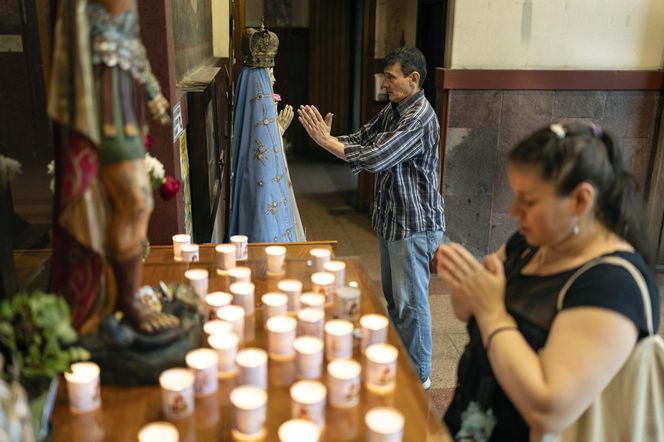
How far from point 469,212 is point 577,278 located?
3.05m

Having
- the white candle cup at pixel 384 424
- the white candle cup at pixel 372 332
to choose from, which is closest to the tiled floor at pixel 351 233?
the white candle cup at pixel 372 332

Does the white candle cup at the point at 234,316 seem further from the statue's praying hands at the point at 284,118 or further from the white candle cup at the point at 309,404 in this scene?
the statue's praying hands at the point at 284,118

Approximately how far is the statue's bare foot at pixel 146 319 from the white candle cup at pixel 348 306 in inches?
17.2

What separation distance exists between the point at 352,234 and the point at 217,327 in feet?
12.9

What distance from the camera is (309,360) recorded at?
4.17ft

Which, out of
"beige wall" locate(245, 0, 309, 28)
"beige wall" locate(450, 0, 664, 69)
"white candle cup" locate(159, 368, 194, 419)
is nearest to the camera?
"white candle cup" locate(159, 368, 194, 419)

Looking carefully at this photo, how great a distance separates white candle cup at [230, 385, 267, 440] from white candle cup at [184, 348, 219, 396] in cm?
10

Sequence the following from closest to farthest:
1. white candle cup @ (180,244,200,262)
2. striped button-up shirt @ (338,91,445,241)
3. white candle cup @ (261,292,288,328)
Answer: white candle cup @ (261,292,288,328) → white candle cup @ (180,244,200,262) → striped button-up shirt @ (338,91,445,241)

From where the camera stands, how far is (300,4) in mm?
8219

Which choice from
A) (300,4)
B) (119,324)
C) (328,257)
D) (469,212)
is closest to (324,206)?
(469,212)

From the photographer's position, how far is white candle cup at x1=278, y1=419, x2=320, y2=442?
106cm

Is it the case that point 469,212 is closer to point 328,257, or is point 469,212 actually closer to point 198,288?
point 328,257

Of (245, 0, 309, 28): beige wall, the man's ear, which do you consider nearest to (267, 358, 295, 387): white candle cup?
the man's ear

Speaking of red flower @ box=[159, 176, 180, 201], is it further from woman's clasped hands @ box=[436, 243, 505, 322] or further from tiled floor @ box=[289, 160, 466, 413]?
tiled floor @ box=[289, 160, 466, 413]
